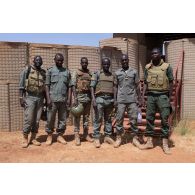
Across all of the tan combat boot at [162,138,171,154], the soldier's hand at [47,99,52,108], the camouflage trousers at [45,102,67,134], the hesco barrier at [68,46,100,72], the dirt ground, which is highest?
the hesco barrier at [68,46,100,72]

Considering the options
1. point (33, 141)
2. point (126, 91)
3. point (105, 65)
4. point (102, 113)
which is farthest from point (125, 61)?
point (33, 141)

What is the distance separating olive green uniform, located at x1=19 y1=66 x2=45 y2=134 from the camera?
649cm

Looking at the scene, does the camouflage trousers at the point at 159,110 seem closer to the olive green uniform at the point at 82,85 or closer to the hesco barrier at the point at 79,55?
the olive green uniform at the point at 82,85

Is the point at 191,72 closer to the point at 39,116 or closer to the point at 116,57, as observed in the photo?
the point at 116,57

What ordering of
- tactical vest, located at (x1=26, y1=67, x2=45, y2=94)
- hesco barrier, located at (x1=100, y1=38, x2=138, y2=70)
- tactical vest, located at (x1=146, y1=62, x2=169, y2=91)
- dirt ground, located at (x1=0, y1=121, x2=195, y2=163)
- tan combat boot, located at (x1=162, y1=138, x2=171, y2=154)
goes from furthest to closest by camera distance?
hesco barrier, located at (x1=100, y1=38, x2=138, y2=70) < tactical vest, located at (x1=26, y1=67, x2=45, y2=94) < tan combat boot, located at (x1=162, y1=138, x2=171, y2=154) < tactical vest, located at (x1=146, y1=62, x2=169, y2=91) < dirt ground, located at (x1=0, y1=121, x2=195, y2=163)

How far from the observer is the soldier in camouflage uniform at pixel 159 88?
6.13m

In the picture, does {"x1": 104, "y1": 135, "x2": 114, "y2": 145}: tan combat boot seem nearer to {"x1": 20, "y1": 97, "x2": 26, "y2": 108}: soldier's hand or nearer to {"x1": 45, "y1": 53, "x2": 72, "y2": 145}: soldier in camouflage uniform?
{"x1": 45, "y1": 53, "x2": 72, "y2": 145}: soldier in camouflage uniform

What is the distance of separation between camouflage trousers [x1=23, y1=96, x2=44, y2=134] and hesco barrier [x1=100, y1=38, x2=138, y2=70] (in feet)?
13.3

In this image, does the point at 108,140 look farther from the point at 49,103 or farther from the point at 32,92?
the point at 32,92

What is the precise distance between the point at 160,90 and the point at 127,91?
664mm

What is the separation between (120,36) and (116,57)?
1.83m

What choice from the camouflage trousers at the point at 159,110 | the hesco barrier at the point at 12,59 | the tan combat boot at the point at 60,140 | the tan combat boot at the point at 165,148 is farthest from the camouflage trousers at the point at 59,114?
the hesco barrier at the point at 12,59

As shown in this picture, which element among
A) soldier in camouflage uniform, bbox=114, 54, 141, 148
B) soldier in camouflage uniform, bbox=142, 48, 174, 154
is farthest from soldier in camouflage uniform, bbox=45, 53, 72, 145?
soldier in camouflage uniform, bbox=142, 48, 174, 154

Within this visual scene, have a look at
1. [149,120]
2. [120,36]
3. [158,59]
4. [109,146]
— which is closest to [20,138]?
[109,146]
